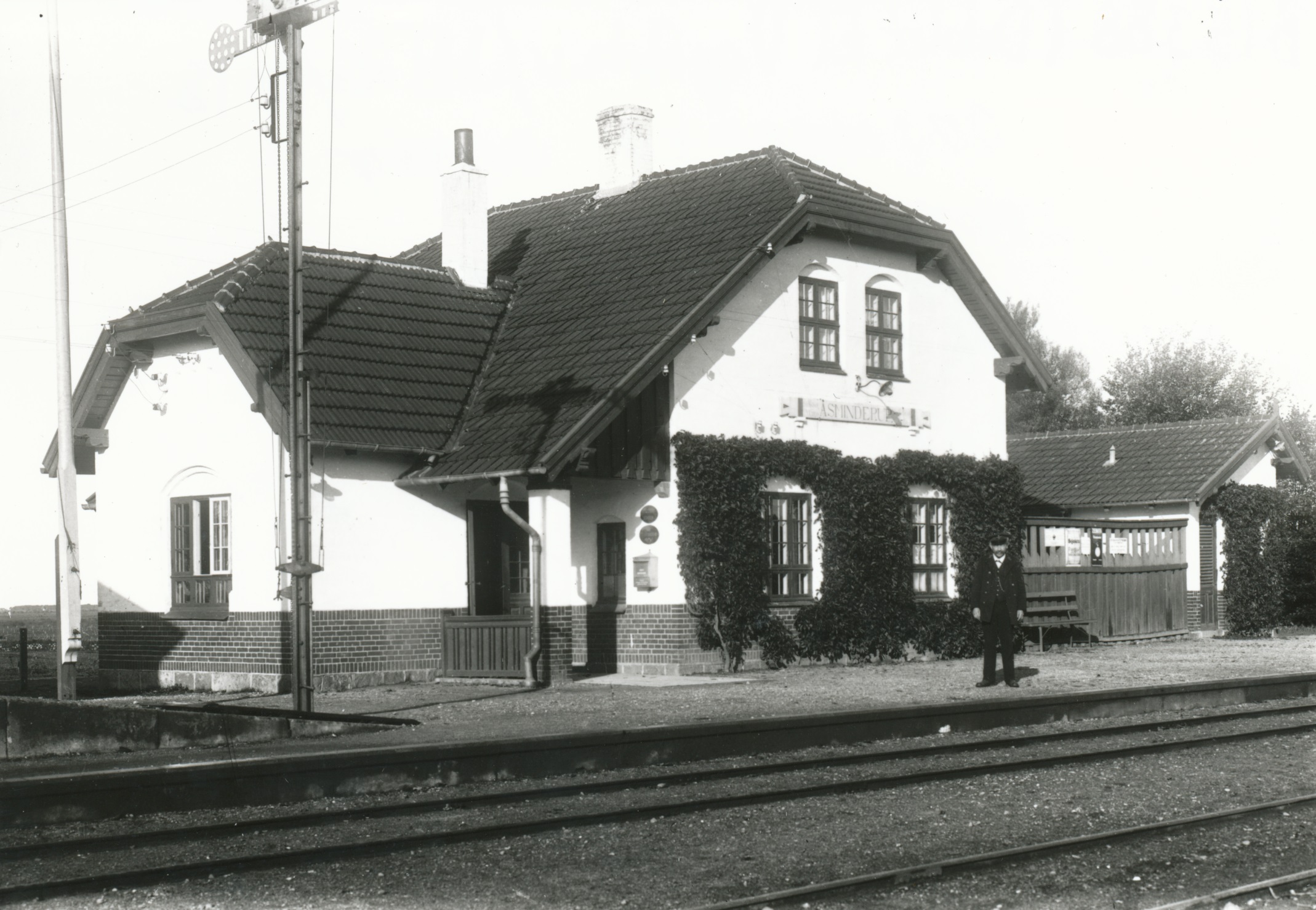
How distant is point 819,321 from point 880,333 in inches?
54.8

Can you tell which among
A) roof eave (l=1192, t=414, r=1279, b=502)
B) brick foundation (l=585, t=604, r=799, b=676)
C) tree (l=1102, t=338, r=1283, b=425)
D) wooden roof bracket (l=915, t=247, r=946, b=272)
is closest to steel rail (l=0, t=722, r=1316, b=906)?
brick foundation (l=585, t=604, r=799, b=676)

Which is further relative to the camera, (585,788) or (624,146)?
(624,146)

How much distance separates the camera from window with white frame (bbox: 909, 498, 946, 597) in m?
25.3

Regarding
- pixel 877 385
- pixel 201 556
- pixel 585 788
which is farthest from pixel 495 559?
pixel 585 788

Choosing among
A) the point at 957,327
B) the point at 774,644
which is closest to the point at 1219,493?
the point at 957,327

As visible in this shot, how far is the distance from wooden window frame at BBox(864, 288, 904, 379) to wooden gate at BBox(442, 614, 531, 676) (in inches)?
288

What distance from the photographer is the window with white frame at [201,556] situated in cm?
2189

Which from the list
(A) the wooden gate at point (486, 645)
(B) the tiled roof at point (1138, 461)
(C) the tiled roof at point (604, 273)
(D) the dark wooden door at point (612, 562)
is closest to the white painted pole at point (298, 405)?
(C) the tiled roof at point (604, 273)

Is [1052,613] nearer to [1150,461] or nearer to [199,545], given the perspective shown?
[1150,461]

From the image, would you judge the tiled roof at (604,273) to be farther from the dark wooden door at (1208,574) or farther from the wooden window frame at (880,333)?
the dark wooden door at (1208,574)

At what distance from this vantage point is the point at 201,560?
22.3 meters

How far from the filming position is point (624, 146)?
2858cm

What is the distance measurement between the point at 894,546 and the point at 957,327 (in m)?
4.27

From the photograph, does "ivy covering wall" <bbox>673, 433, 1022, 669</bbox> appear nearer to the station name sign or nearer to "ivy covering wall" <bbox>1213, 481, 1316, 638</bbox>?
the station name sign
